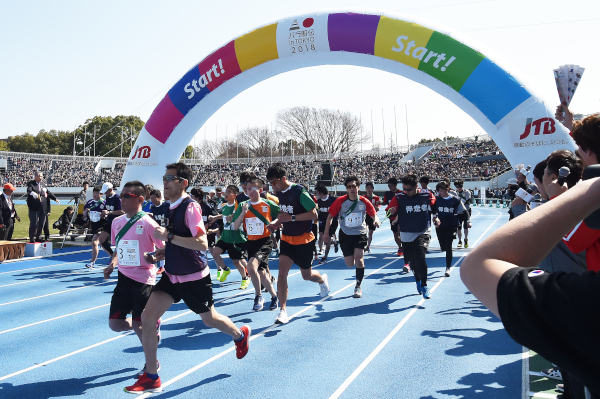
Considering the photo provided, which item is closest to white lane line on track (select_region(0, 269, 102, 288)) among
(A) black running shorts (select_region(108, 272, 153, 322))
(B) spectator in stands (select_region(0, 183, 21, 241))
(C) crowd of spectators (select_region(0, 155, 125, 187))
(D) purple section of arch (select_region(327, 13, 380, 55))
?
(B) spectator in stands (select_region(0, 183, 21, 241))

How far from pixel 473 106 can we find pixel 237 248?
7353 mm

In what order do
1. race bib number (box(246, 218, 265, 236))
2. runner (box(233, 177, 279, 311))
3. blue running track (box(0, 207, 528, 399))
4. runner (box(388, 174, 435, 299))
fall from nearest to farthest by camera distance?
blue running track (box(0, 207, 528, 399)) → runner (box(233, 177, 279, 311)) → race bib number (box(246, 218, 265, 236)) → runner (box(388, 174, 435, 299))

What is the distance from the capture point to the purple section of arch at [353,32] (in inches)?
481

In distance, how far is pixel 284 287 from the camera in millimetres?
6379

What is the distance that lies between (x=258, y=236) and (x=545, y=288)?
21.9 ft

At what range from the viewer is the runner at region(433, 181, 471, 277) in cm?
978

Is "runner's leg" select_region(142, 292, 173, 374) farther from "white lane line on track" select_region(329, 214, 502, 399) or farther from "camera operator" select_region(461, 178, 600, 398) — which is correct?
"camera operator" select_region(461, 178, 600, 398)

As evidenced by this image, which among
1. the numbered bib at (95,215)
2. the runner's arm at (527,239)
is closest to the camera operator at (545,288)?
the runner's arm at (527,239)

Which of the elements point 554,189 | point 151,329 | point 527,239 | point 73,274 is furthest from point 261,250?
point 527,239

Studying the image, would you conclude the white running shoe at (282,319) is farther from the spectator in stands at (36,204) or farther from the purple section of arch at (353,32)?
the spectator in stands at (36,204)

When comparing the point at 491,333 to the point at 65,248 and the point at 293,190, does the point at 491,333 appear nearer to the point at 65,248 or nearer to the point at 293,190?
the point at 293,190

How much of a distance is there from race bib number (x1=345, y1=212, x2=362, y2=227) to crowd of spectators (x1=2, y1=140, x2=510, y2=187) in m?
38.6

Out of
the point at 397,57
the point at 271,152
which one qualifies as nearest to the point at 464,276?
the point at 397,57

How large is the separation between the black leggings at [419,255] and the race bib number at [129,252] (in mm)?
4946
